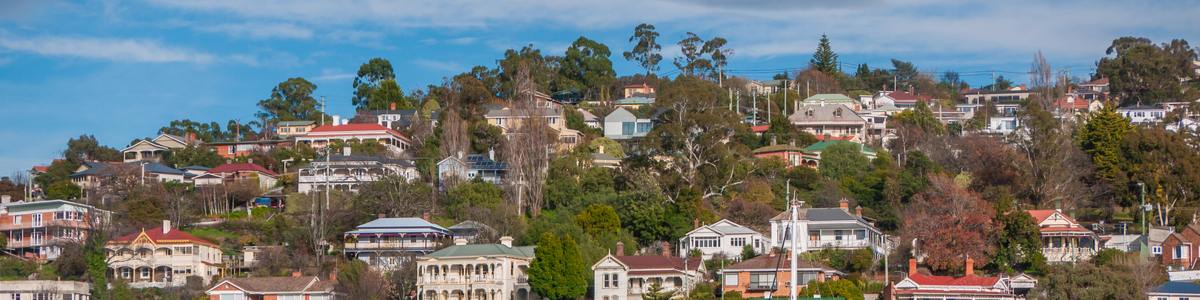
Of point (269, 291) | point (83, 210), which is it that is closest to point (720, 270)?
point (269, 291)

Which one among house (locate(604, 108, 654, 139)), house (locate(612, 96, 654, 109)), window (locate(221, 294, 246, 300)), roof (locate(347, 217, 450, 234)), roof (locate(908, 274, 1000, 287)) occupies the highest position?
house (locate(612, 96, 654, 109))

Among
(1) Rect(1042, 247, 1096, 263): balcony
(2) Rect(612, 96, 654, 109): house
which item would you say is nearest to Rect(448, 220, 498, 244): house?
(1) Rect(1042, 247, 1096, 263): balcony

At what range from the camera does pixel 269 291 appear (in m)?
64.9

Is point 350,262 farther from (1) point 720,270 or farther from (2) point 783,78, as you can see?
(2) point 783,78

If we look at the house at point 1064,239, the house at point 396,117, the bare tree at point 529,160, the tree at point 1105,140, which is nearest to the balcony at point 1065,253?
the house at point 1064,239

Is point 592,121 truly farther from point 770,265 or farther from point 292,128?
point 770,265

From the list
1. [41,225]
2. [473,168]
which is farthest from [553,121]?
[41,225]

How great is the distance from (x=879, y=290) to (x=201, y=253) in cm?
2864

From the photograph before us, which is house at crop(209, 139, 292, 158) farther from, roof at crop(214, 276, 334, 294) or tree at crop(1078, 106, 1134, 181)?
tree at crop(1078, 106, 1134, 181)

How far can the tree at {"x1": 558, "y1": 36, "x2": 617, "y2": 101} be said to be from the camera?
376ft

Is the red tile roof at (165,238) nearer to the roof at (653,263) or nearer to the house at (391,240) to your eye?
the house at (391,240)

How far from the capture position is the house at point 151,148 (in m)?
99.6

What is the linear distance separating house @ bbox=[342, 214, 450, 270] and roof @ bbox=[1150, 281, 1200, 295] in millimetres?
Result: 28732

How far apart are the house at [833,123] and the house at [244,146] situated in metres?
30.6
